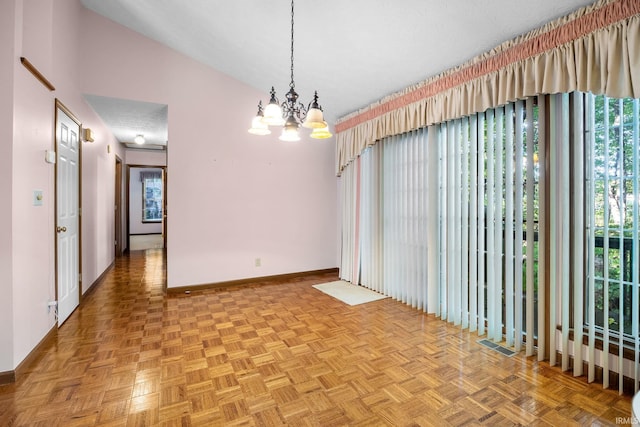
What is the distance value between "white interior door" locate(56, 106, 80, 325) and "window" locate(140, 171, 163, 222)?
858 cm

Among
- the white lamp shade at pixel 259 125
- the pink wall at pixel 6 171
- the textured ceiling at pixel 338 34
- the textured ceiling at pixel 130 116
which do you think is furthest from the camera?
the textured ceiling at pixel 130 116

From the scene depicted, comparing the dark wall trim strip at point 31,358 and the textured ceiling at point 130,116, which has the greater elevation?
the textured ceiling at point 130,116

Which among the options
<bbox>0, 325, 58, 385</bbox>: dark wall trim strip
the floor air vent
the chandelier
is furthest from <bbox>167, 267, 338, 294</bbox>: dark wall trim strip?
the floor air vent

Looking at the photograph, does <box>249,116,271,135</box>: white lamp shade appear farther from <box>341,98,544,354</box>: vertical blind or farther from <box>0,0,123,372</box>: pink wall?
<box>341,98,544,354</box>: vertical blind

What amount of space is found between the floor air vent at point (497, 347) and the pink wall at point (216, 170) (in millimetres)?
2832

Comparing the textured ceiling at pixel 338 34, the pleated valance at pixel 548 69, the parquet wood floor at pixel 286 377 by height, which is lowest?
the parquet wood floor at pixel 286 377

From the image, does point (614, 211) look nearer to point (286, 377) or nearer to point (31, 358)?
point (286, 377)

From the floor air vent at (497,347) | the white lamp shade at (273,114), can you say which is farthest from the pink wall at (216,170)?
the floor air vent at (497,347)

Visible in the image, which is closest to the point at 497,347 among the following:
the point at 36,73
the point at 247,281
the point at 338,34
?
the point at 338,34

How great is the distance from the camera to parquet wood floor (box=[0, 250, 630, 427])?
1.70m

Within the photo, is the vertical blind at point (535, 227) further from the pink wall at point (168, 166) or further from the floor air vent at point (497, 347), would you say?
the pink wall at point (168, 166)

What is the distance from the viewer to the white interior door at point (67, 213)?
2910 millimetres

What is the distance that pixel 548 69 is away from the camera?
212 centimetres

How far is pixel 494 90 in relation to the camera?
2.49 m
